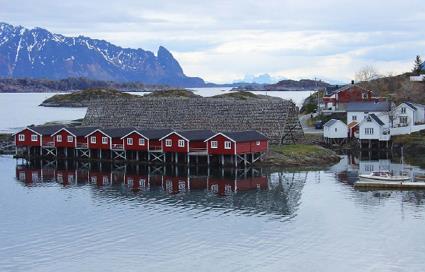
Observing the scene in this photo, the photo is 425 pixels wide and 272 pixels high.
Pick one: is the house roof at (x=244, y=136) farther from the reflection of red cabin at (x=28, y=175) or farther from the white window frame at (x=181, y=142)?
the reflection of red cabin at (x=28, y=175)

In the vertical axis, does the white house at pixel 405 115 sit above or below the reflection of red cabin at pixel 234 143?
above

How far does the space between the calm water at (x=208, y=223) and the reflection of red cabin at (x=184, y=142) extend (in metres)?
6.19

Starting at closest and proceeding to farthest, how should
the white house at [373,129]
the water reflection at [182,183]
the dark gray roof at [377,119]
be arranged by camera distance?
the water reflection at [182,183] → the dark gray roof at [377,119] → the white house at [373,129]

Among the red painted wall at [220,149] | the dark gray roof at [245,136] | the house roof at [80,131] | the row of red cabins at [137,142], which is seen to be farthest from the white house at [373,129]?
the house roof at [80,131]

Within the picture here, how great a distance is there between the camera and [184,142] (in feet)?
220

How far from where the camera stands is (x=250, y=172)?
62594mm

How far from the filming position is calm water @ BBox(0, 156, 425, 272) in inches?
1334

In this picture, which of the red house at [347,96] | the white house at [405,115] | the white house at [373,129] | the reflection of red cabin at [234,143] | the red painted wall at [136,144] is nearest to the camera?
the reflection of red cabin at [234,143]

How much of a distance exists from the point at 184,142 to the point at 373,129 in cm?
2305

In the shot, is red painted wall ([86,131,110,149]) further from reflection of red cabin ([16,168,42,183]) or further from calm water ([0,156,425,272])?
calm water ([0,156,425,272])

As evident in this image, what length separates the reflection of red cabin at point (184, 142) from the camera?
66.8m

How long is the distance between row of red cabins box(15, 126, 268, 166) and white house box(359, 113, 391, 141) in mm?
16014

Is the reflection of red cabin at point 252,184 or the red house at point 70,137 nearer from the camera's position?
the reflection of red cabin at point 252,184

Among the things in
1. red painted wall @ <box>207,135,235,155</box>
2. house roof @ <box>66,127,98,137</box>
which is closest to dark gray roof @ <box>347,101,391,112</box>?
red painted wall @ <box>207,135,235,155</box>
